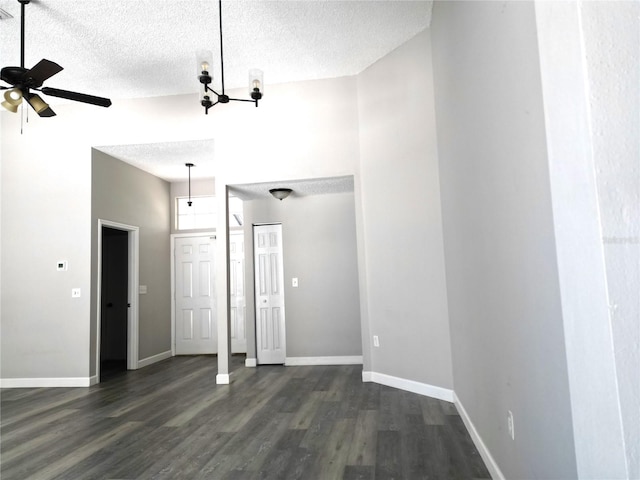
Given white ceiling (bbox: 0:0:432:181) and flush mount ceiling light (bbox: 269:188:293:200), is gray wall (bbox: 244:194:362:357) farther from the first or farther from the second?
white ceiling (bbox: 0:0:432:181)

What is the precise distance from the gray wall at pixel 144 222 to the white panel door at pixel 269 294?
184cm

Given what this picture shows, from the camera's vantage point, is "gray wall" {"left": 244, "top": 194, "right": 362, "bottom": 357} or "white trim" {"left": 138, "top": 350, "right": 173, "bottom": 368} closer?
"gray wall" {"left": 244, "top": 194, "right": 362, "bottom": 357}

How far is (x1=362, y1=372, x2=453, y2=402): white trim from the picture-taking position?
3836 mm

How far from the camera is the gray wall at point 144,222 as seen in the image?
5352 mm

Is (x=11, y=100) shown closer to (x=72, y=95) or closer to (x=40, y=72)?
(x=40, y=72)

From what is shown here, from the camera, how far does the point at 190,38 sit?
4023 millimetres

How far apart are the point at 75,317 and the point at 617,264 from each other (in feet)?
18.5

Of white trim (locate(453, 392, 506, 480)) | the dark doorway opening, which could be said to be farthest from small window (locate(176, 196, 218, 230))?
white trim (locate(453, 392, 506, 480))

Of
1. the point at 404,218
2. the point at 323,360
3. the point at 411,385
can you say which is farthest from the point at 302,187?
the point at 411,385

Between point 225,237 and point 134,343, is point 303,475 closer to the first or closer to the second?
point 225,237

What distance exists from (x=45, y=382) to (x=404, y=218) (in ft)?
15.7

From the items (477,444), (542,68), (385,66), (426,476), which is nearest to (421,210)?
(385,66)

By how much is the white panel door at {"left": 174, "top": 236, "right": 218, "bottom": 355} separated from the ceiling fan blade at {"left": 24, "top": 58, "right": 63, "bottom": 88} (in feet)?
13.7

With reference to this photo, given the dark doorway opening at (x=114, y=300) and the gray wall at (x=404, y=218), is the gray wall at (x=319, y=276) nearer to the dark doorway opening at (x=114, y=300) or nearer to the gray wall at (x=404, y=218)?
the gray wall at (x=404, y=218)
